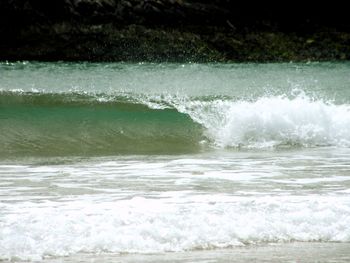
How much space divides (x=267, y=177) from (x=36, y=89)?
1177cm

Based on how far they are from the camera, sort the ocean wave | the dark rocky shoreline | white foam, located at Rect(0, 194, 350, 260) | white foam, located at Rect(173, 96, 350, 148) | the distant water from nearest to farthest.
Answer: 1. white foam, located at Rect(0, 194, 350, 260)
2. the distant water
3. the ocean wave
4. white foam, located at Rect(173, 96, 350, 148)
5. the dark rocky shoreline

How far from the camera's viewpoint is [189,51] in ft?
101

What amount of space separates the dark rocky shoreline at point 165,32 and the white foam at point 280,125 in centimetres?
1705

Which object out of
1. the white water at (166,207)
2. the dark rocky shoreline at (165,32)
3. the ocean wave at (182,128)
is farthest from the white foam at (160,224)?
the dark rocky shoreline at (165,32)

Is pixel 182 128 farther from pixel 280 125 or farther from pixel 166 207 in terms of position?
pixel 166 207

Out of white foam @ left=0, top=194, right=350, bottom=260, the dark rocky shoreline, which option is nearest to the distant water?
white foam @ left=0, top=194, right=350, bottom=260

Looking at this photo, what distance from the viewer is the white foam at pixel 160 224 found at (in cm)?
519

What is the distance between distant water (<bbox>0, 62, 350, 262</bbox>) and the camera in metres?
5.34

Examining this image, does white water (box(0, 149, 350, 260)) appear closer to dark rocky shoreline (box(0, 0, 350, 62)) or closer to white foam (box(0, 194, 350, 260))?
white foam (box(0, 194, 350, 260))

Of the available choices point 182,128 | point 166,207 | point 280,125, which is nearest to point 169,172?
point 166,207

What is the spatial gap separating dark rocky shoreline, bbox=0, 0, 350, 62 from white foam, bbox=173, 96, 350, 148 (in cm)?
1705

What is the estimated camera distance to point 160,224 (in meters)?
5.57

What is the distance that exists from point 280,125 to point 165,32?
68.4 ft

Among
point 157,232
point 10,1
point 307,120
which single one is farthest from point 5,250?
point 10,1
